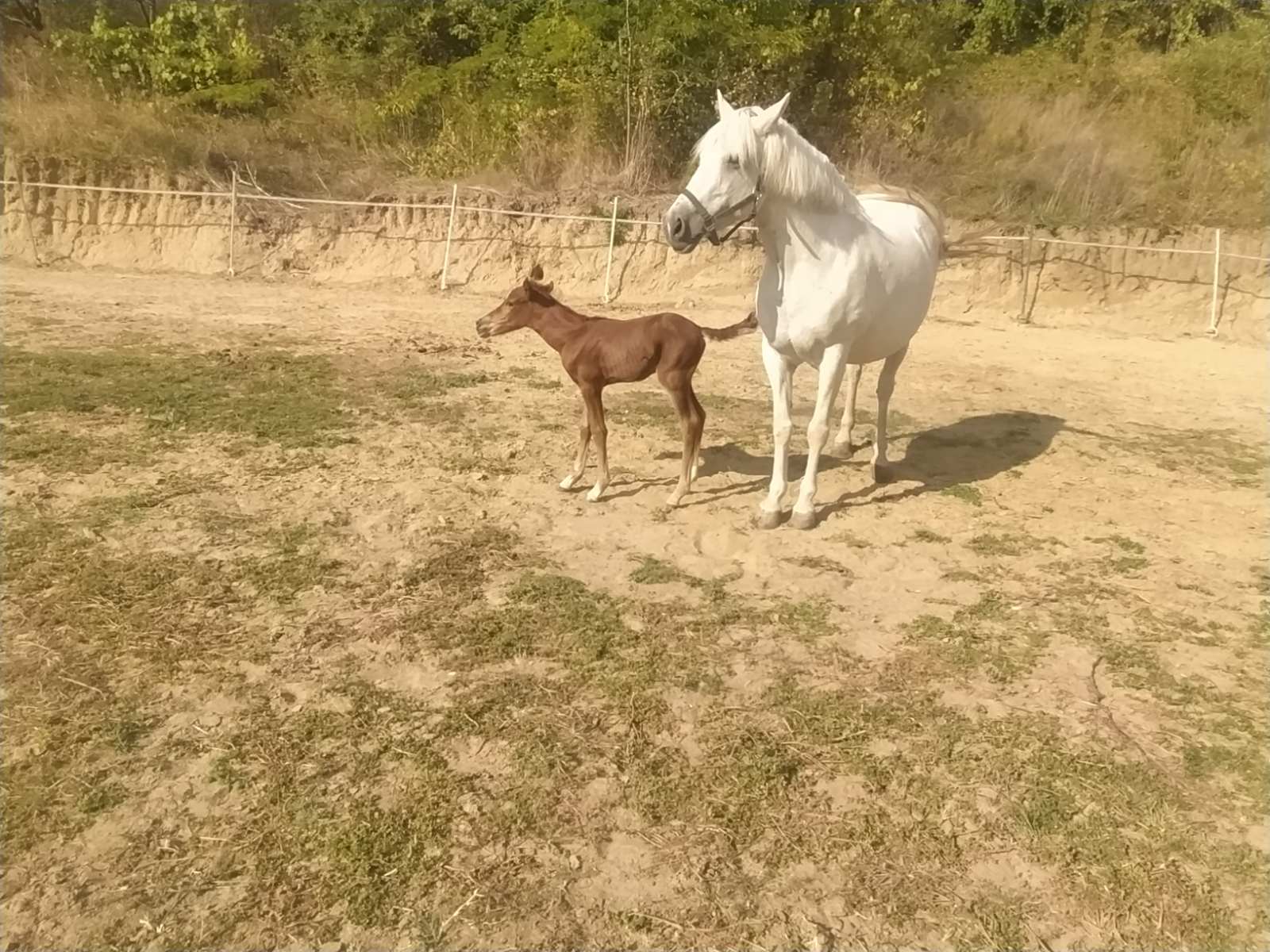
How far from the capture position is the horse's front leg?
5.46 m

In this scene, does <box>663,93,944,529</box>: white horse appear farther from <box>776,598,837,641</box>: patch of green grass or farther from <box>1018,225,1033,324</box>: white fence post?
<box>1018,225,1033,324</box>: white fence post

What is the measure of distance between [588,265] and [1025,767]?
557 inches

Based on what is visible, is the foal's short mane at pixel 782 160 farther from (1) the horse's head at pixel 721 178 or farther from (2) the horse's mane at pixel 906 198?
(2) the horse's mane at pixel 906 198

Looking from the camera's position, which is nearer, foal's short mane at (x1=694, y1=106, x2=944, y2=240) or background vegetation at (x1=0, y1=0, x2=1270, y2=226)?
foal's short mane at (x1=694, y1=106, x2=944, y2=240)

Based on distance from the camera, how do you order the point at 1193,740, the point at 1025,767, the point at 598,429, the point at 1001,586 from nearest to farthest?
the point at 1025,767, the point at 1193,740, the point at 1001,586, the point at 598,429

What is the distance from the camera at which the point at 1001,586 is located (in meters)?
4.78

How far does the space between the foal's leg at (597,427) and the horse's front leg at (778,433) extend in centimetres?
108

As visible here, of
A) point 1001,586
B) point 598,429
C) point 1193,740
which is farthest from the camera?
point 598,429

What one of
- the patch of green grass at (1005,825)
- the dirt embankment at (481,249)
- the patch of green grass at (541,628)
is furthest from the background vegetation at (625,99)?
the patch of green grass at (1005,825)

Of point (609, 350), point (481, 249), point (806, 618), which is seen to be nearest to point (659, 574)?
point (806, 618)

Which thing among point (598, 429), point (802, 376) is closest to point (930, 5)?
point (802, 376)

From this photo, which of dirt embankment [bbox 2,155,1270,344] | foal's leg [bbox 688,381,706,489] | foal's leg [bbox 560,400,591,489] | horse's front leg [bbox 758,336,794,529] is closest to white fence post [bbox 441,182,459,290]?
dirt embankment [bbox 2,155,1270,344]

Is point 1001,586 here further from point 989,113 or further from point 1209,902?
point 989,113

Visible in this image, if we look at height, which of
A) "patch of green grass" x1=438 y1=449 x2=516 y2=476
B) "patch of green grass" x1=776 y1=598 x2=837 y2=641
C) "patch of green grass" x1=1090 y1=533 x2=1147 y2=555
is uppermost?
"patch of green grass" x1=1090 y1=533 x2=1147 y2=555
